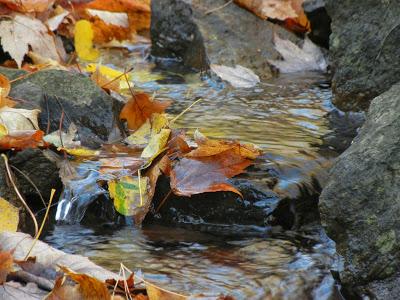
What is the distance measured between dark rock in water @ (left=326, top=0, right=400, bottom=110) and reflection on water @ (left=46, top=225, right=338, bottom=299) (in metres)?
1.28

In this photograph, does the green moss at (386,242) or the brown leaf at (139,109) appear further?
the brown leaf at (139,109)

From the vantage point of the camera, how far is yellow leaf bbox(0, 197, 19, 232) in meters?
2.78

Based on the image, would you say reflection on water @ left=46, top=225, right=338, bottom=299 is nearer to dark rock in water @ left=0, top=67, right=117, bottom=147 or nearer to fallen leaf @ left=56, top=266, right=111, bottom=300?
fallen leaf @ left=56, top=266, right=111, bottom=300

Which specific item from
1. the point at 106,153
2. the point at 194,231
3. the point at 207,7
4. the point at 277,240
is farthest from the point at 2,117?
the point at 207,7

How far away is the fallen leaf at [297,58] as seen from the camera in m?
5.34

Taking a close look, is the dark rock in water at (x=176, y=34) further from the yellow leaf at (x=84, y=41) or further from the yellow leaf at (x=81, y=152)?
the yellow leaf at (x=81, y=152)

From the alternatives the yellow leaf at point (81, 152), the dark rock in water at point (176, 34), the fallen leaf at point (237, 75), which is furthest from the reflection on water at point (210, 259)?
the dark rock in water at point (176, 34)

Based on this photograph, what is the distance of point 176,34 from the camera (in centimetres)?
567

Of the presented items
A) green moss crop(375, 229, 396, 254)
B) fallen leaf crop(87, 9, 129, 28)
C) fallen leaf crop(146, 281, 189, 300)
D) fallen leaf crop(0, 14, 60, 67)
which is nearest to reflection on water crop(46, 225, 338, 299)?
fallen leaf crop(146, 281, 189, 300)

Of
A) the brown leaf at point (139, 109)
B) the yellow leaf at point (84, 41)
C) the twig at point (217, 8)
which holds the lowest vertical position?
the yellow leaf at point (84, 41)

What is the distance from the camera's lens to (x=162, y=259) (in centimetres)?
280

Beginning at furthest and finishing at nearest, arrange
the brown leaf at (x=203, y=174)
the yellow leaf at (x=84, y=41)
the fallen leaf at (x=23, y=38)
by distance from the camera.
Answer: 1. the yellow leaf at (x=84, y=41)
2. the fallen leaf at (x=23, y=38)
3. the brown leaf at (x=203, y=174)

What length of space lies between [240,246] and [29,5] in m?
2.83

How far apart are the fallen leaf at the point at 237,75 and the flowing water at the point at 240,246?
75 cm
